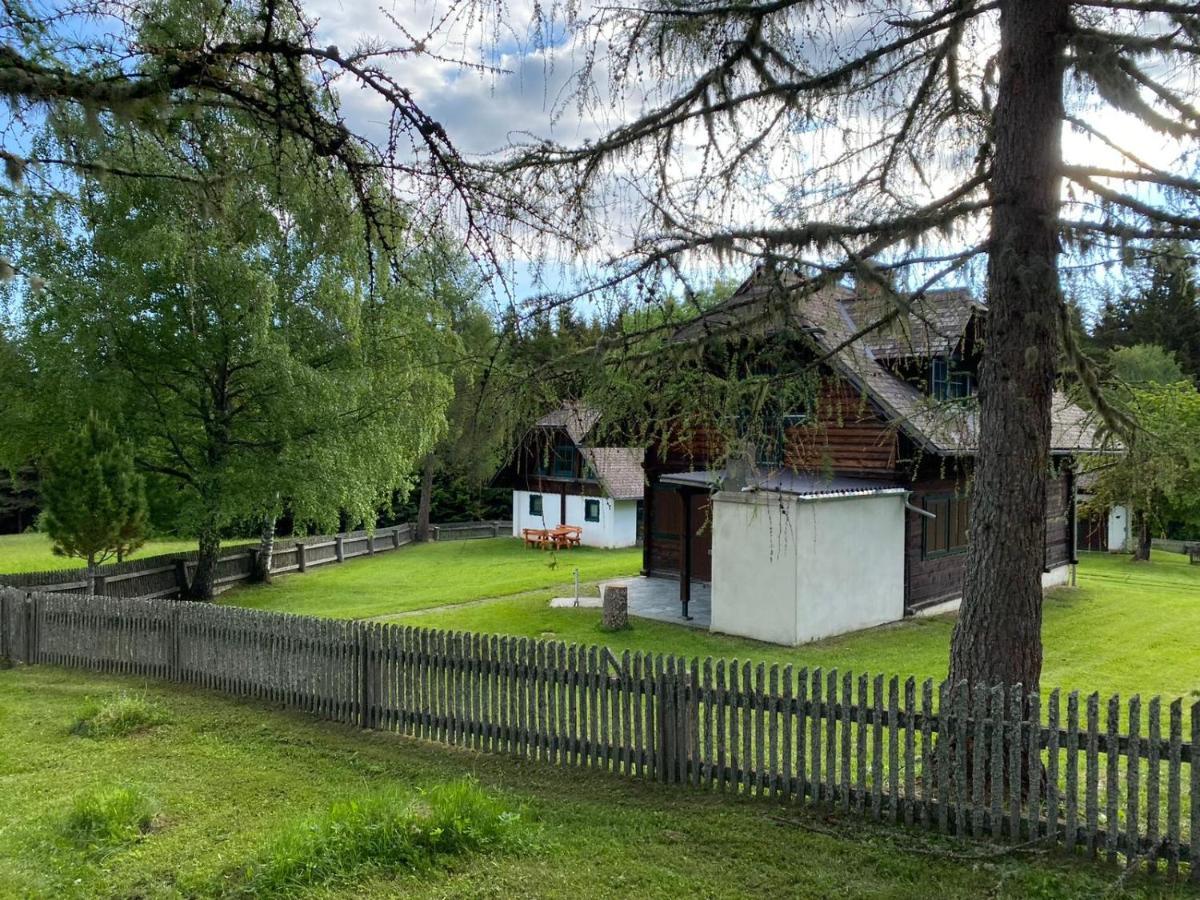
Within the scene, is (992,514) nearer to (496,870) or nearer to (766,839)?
(766,839)

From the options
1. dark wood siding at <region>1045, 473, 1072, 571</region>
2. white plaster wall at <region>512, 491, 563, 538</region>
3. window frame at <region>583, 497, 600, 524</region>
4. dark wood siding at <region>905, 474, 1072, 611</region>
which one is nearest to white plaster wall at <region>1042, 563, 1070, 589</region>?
dark wood siding at <region>1045, 473, 1072, 571</region>

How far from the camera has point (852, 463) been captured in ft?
53.5

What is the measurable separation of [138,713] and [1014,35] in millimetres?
10801

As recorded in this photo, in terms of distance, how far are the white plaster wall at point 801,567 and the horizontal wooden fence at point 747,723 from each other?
3833 millimetres

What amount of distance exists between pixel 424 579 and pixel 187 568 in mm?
6286

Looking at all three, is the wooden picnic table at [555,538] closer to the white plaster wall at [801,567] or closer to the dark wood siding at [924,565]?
the dark wood siding at [924,565]

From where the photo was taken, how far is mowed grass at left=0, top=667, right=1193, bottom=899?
16.2 ft

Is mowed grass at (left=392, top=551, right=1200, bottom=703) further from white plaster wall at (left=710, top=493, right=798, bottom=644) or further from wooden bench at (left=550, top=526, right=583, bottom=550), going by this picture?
wooden bench at (left=550, top=526, right=583, bottom=550)

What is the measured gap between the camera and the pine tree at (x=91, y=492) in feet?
54.2

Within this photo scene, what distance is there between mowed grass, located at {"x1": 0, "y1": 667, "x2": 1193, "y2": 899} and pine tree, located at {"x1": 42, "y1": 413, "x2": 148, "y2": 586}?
31.3 feet

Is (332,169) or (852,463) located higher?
(332,169)

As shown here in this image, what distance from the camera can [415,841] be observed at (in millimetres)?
5195

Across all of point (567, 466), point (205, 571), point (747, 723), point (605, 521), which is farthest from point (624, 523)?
point (747, 723)

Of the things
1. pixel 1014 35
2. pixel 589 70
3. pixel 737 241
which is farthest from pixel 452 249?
pixel 1014 35
